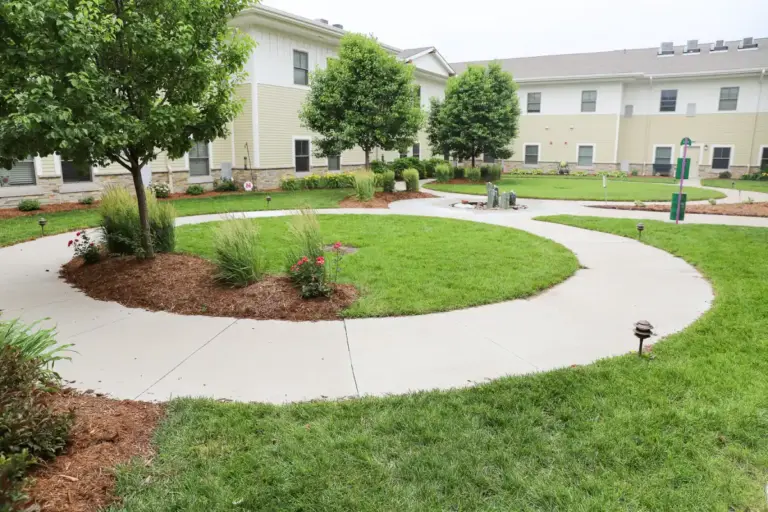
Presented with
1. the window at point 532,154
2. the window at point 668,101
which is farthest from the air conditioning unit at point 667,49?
the window at point 532,154

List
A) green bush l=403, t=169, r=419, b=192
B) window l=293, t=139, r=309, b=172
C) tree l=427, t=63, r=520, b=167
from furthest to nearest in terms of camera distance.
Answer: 1. tree l=427, t=63, r=520, b=167
2. window l=293, t=139, r=309, b=172
3. green bush l=403, t=169, r=419, b=192

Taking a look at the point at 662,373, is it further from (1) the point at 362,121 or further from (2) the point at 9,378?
(1) the point at 362,121

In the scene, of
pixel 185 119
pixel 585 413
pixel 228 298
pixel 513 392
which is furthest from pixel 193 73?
pixel 585 413

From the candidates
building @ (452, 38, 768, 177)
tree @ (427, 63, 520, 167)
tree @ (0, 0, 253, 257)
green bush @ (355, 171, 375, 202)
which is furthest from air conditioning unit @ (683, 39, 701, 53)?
tree @ (0, 0, 253, 257)

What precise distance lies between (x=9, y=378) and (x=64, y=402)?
28.5 inches

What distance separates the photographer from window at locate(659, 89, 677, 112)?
32219mm

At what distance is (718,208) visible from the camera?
14586 mm

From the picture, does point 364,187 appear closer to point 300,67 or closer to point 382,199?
point 382,199

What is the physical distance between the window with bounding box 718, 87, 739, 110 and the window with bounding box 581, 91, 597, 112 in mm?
7189

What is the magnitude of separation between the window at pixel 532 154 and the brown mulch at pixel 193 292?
3222 centimetres

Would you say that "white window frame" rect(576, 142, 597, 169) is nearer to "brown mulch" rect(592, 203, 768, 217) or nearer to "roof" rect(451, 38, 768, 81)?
"roof" rect(451, 38, 768, 81)

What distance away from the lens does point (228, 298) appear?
592cm

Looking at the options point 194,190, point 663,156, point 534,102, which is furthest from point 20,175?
point 663,156

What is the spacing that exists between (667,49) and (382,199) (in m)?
29.2
